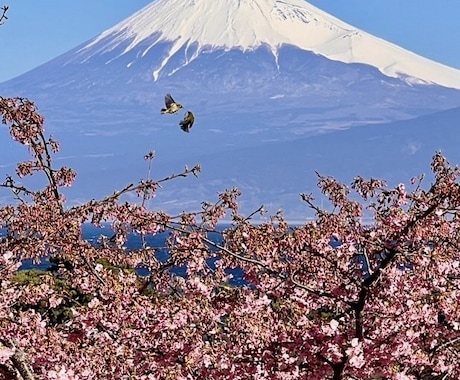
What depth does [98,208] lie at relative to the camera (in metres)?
6.77

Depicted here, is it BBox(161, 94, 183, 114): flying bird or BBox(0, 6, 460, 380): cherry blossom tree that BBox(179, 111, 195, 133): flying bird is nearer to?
BBox(161, 94, 183, 114): flying bird

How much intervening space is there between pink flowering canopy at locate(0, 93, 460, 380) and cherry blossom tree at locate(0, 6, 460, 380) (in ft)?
0.03

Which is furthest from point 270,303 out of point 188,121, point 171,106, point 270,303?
point 171,106

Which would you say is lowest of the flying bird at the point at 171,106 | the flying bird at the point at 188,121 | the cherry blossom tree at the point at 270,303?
the cherry blossom tree at the point at 270,303

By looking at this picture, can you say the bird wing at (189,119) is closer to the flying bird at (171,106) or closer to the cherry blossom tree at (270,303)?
the flying bird at (171,106)

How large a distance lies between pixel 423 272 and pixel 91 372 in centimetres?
211

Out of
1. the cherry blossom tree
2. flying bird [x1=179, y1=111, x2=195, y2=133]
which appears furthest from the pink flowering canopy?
flying bird [x1=179, y1=111, x2=195, y2=133]

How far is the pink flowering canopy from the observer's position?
16.8 ft

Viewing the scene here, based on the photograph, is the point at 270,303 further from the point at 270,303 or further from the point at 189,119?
the point at 189,119

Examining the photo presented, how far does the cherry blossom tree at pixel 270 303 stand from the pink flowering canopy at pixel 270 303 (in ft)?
0.03

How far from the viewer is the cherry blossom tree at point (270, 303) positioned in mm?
5117

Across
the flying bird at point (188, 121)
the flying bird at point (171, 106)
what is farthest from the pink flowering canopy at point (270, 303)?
the flying bird at point (171, 106)

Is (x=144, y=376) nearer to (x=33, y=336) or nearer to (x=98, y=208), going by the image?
(x=33, y=336)

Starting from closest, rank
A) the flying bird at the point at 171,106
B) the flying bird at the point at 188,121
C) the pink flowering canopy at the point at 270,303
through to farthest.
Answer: the pink flowering canopy at the point at 270,303, the flying bird at the point at 188,121, the flying bird at the point at 171,106
